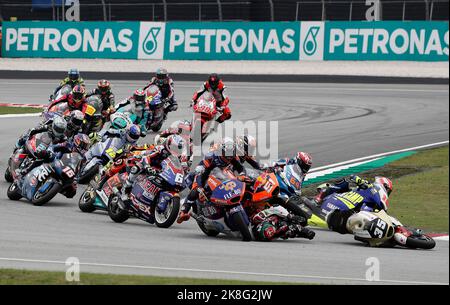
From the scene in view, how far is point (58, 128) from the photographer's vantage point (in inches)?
675

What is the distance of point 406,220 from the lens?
15.2 m

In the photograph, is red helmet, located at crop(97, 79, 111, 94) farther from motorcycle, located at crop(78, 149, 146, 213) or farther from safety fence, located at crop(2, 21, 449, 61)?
safety fence, located at crop(2, 21, 449, 61)

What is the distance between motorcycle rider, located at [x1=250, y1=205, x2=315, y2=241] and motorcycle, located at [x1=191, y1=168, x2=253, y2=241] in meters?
0.14

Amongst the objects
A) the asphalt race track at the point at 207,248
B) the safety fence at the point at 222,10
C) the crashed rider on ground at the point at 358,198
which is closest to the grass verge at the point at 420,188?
the crashed rider on ground at the point at 358,198

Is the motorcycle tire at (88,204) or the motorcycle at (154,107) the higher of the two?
the motorcycle at (154,107)

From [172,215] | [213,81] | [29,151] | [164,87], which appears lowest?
[172,215]

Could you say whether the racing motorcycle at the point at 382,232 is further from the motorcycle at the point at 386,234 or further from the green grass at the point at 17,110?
the green grass at the point at 17,110

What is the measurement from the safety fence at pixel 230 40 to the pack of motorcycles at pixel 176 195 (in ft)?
74.1

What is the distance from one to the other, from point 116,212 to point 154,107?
33.8 ft

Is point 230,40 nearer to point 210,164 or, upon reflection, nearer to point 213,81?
point 213,81

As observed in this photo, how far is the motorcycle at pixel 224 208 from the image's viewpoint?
1343 centimetres

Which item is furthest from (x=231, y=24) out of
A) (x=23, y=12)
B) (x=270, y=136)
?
(x=270, y=136)

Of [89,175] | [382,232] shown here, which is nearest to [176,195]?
[382,232]
